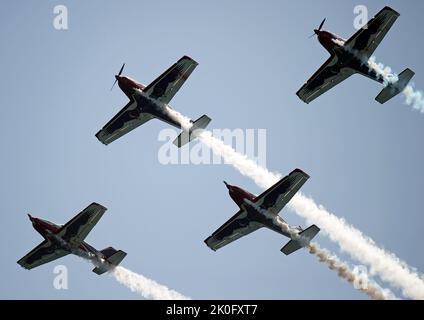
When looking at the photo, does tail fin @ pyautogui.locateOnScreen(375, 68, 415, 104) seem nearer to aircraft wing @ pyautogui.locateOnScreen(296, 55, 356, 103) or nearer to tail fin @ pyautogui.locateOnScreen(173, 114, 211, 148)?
aircraft wing @ pyautogui.locateOnScreen(296, 55, 356, 103)

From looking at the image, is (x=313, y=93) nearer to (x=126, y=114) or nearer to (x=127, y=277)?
(x=126, y=114)

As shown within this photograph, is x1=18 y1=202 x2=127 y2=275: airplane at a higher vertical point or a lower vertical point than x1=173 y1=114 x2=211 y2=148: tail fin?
lower

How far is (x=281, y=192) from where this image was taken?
59.9 m

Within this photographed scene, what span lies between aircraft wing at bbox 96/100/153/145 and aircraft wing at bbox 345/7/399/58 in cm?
1912

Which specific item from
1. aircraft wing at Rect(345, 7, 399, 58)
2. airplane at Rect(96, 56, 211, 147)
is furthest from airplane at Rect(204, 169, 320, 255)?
aircraft wing at Rect(345, 7, 399, 58)

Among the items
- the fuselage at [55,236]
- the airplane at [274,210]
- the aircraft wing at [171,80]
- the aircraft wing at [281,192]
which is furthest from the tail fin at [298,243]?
the aircraft wing at [171,80]

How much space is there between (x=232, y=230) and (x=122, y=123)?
14.9 metres

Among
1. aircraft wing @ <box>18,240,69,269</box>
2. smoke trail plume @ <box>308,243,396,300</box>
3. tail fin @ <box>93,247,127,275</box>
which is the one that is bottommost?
smoke trail plume @ <box>308,243,396,300</box>

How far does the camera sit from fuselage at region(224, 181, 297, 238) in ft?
198

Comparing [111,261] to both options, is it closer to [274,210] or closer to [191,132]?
[191,132]

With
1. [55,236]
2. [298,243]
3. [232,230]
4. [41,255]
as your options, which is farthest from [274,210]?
[41,255]

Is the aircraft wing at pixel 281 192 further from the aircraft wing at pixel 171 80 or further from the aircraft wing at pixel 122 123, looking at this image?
the aircraft wing at pixel 122 123
